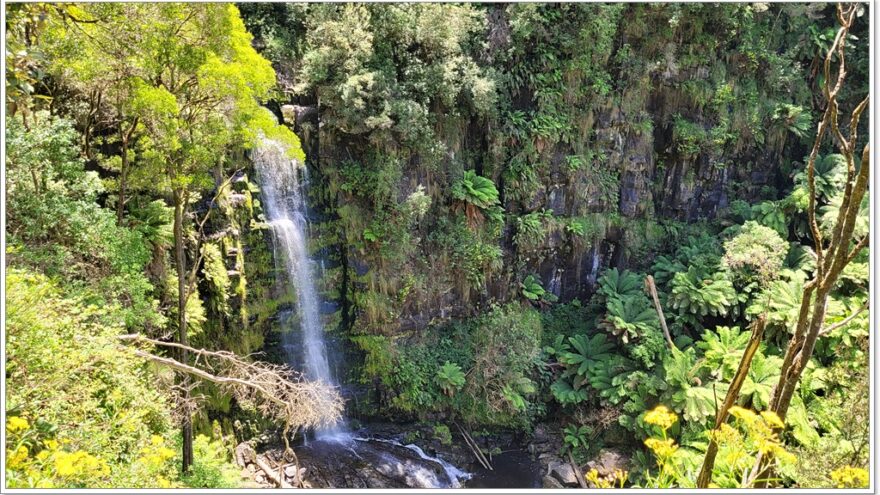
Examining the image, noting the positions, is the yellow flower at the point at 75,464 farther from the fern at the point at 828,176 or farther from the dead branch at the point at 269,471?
the fern at the point at 828,176

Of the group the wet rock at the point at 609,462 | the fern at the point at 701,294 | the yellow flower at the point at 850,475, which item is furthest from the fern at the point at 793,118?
the yellow flower at the point at 850,475

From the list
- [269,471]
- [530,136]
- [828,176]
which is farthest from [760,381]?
[269,471]

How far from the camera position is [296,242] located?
A: 11.7m

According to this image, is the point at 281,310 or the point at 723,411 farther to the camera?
the point at 281,310

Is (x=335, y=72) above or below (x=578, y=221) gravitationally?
above

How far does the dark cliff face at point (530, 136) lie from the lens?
11836mm

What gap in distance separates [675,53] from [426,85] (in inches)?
290

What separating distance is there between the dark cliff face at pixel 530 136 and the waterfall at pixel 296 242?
1.41ft

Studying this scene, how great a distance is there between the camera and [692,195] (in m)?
15.4

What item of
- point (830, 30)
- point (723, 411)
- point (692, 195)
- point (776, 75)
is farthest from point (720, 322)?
point (723, 411)

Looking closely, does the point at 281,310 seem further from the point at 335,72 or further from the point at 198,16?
the point at 198,16

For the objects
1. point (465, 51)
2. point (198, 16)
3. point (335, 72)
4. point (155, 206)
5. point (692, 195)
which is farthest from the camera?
point (692, 195)

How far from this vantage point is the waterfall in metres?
11.3

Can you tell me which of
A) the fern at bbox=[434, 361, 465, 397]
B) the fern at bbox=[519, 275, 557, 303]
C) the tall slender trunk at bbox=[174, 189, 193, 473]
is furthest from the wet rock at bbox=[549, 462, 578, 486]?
the tall slender trunk at bbox=[174, 189, 193, 473]
